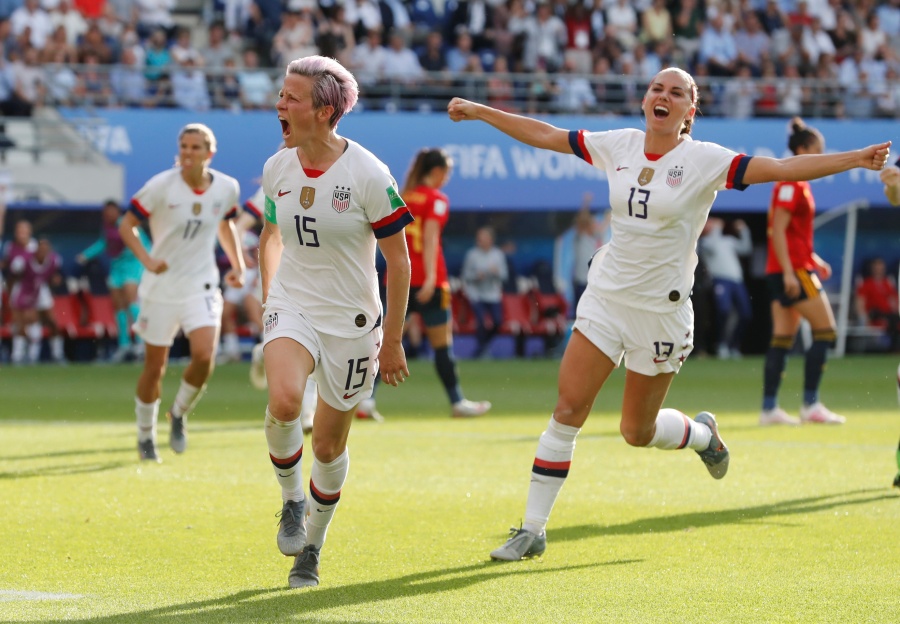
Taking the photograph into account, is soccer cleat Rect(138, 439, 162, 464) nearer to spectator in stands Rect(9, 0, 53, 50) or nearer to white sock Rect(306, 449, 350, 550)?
white sock Rect(306, 449, 350, 550)

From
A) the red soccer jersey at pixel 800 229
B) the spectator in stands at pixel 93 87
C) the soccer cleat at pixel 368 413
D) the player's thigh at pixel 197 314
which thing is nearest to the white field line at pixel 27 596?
the player's thigh at pixel 197 314

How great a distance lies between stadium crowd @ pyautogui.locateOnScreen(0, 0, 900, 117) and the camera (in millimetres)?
22453

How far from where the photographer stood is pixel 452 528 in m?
7.64

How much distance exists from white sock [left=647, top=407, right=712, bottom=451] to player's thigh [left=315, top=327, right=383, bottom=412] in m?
2.01

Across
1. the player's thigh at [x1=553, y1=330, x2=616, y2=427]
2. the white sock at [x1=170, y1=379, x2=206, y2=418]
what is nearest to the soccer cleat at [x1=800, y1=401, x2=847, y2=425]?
the white sock at [x1=170, y1=379, x2=206, y2=418]

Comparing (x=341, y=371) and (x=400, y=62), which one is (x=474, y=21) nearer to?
(x=400, y=62)

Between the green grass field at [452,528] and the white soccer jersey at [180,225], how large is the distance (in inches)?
50.2

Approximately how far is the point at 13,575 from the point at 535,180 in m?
18.7

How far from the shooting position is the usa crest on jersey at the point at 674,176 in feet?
22.5

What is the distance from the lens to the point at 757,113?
2641cm

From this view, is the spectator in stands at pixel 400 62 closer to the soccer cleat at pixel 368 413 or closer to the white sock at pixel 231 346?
the white sock at pixel 231 346

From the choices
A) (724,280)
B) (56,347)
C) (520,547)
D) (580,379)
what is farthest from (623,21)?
(520,547)

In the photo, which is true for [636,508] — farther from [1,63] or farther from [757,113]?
[757,113]

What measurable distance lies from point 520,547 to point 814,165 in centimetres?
217
